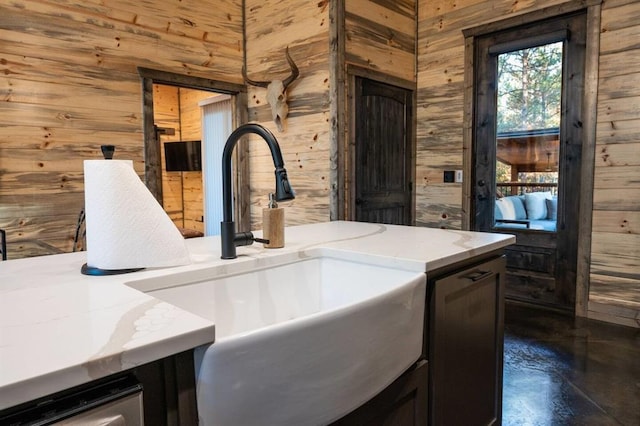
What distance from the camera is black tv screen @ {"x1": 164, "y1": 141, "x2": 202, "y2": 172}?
19.7ft

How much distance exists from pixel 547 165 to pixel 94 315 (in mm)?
3781

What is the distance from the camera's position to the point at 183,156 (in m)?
6.11

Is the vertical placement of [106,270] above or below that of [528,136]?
below

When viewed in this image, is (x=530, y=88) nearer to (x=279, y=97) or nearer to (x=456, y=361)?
(x=279, y=97)

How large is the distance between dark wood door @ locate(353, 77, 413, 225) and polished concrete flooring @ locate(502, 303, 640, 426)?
4.82ft

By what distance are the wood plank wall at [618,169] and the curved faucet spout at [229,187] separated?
3075 millimetres

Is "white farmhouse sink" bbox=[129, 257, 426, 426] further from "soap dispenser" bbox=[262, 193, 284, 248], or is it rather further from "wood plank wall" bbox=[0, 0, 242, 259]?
"wood plank wall" bbox=[0, 0, 242, 259]

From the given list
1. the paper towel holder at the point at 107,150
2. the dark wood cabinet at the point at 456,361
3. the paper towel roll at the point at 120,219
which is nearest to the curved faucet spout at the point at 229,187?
the paper towel roll at the point at 120,219

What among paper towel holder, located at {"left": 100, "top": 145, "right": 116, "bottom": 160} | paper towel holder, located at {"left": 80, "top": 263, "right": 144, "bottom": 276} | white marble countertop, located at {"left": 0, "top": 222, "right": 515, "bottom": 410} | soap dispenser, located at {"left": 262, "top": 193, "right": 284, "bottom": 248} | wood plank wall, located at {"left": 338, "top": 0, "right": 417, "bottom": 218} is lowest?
white marble countertop, located at {"left": 0, "top": 222, "right": 515, "bottom": 410}

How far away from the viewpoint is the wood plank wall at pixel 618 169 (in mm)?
3170

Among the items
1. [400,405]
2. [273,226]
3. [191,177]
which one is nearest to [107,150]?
[273,226]

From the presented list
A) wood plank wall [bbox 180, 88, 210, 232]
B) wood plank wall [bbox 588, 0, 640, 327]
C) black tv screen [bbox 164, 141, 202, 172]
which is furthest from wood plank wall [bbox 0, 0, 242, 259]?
wood plank wall [bbox 588, 0, 640, 327]

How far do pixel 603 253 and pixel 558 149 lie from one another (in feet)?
3.00

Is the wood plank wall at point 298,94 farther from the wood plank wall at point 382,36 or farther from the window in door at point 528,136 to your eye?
the window in door at point 528,136
